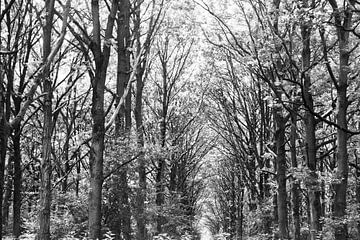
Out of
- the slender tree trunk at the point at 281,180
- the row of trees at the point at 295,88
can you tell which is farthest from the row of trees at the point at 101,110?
the slender tree trunk at the point at 281,180

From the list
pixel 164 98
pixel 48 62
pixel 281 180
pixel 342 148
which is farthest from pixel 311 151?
pixel 164 98

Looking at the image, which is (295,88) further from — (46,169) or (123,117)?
(46,169)

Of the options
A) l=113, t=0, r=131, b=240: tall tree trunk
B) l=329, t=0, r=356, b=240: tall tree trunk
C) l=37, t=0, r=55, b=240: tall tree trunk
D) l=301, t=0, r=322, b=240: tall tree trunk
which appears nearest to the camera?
l=37, t=0, r=55, b=240: tall tree trunk

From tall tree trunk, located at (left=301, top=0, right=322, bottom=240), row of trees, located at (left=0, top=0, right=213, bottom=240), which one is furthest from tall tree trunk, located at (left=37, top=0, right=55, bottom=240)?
tall tree trunk, located at (left=301, top=0, right=322, bottom=240)

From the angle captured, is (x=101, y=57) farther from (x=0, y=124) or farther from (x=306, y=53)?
(x=306, y=53)

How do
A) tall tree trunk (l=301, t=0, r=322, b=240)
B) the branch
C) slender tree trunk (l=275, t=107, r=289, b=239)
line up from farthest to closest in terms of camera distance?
slender tree trunk (l=275, t=107, r=289, b=239) < tall tree trunk (l=301, t=0, r=322, b=240) < the branch

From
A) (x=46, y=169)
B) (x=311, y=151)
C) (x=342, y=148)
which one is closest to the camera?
(x=46, y=169)

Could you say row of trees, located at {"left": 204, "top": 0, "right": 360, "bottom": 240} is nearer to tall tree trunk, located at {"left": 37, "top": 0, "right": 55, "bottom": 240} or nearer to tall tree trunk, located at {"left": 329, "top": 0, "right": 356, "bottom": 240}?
tall tree trunk, located at {"left": 329, "top": 0, "right": 356, "bottom": 240}

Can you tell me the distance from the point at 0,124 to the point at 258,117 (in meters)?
15.7

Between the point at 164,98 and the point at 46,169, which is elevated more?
the point at 164,98

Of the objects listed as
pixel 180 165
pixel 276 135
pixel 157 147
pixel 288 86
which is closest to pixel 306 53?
pixel 288 86

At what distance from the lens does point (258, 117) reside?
20562 mm

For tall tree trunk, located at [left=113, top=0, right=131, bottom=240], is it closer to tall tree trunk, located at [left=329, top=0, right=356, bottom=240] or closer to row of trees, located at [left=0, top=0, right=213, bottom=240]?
row of trees, located at [left=0, top=0, right=213, bottom=240]

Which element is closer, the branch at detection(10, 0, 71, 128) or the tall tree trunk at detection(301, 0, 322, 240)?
the branch at detection(10, 0, 71, 128)
